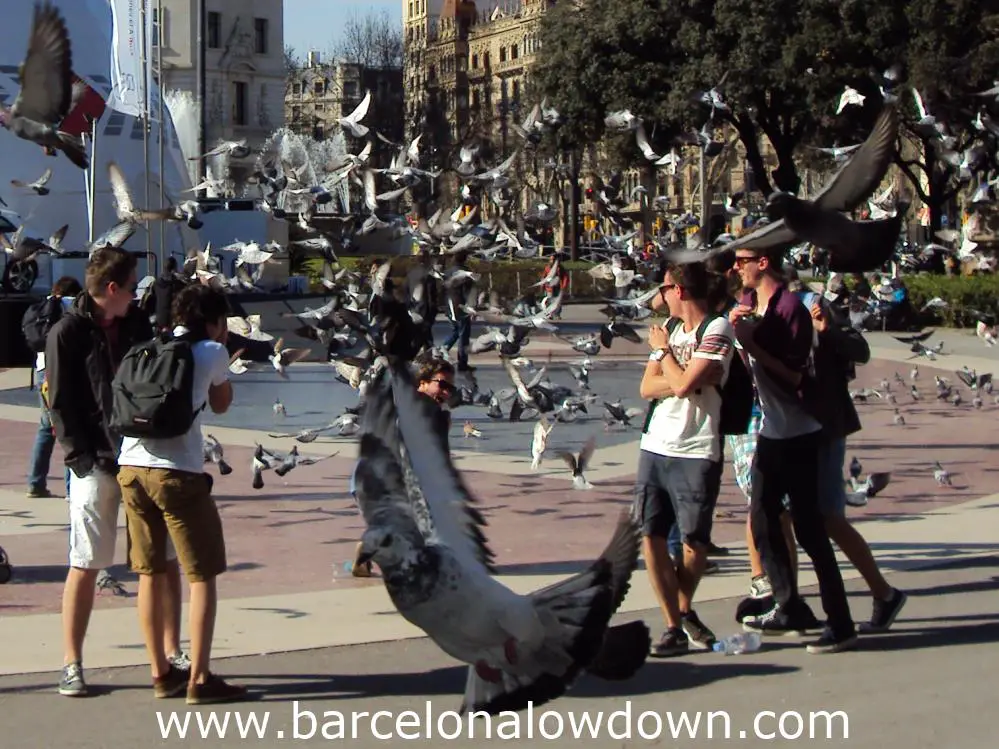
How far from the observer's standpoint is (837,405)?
23.5 ft

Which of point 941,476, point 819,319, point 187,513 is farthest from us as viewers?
point 941,476

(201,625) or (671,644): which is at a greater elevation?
(201,625)

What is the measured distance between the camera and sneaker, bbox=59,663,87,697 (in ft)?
20.1

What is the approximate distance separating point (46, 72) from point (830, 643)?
323 inches

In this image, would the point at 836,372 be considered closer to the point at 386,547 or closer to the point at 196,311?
the point at 196,311

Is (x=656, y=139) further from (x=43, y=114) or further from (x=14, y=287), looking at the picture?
(x=43, y=114)

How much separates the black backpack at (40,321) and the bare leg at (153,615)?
12.7 ft

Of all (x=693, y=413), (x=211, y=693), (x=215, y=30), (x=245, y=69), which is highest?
(x=215, y=30)

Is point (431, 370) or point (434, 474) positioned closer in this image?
point (434, 474)

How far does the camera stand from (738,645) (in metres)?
6.77

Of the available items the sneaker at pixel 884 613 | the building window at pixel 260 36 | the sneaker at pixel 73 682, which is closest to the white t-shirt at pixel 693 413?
the sneaker at pixel 884 613

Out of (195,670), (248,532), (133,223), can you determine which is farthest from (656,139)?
(195,670)

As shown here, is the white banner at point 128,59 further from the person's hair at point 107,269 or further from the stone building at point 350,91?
the stone building at point 350,91

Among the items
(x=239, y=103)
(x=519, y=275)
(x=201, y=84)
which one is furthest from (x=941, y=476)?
(x=239, y=103)
